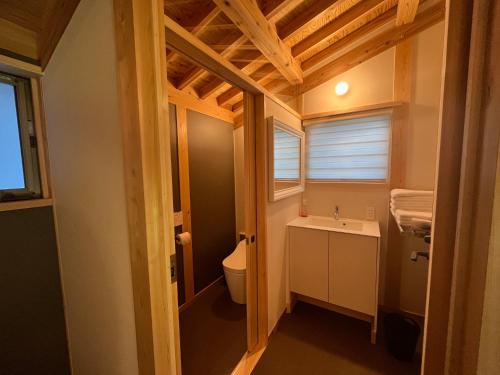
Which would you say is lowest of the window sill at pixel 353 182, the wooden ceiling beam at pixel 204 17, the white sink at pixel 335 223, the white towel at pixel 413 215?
the white sink at pixel 335 223

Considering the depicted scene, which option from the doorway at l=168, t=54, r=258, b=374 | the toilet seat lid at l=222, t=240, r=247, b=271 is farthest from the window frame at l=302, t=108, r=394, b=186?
the toilet seat lid at l=222, t=240, r=247, b=271

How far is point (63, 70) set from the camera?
959 mm

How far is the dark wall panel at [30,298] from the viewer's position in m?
1.05

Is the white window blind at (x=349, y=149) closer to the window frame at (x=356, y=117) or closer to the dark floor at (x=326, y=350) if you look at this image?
the window frame at (x=356, y=117)

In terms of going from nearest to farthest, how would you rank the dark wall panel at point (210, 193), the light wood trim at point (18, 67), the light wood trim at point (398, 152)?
the light wood trim at point (18, 67) < the light wood trim at point (398, 152) < the dark wall panel at point (210, 193)

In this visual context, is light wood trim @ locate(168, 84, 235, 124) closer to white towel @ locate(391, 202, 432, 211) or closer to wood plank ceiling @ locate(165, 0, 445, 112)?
wood plank ceiling @ locate(165, 0, 445, 112)

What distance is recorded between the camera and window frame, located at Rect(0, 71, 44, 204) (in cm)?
113

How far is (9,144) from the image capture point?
3.69 feet

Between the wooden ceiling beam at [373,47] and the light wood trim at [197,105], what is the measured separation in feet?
3.23

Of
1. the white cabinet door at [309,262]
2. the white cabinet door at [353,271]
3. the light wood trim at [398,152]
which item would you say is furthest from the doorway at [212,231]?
the light wood trim at [398,152]

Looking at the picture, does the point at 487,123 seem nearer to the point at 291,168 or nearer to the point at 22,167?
the point at 291,168

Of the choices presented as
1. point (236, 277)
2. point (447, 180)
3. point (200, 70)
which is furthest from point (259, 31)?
point (236, 277)

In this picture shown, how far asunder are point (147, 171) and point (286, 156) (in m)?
1.43

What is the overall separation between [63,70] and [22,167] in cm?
64
